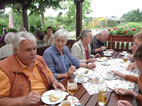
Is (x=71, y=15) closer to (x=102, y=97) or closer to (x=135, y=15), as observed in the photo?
(x=135, y=15)

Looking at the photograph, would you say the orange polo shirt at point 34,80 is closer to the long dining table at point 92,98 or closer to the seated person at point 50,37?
the long dining table at point 92,98

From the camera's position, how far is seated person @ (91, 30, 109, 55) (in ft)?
10.8

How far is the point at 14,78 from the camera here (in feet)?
3.63

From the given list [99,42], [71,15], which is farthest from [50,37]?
[71,15]

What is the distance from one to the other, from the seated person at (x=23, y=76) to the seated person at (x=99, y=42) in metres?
2.12

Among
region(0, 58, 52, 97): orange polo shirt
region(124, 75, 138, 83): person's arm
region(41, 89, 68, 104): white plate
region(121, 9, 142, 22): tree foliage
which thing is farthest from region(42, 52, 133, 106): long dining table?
region(121, 9, 142, 22): tree foliage

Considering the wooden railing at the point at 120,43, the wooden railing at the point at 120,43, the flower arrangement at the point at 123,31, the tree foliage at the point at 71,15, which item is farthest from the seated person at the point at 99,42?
the tree foliage at the point at 71,15

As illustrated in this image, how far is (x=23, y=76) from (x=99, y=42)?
9.14 ft

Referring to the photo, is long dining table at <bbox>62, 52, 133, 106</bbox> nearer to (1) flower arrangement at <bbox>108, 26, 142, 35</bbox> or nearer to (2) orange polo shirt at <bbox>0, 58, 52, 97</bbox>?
(2) orange polo shirt at <bbox>0, 58, 52, 97</bbox>

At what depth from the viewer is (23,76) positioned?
117 centimetres

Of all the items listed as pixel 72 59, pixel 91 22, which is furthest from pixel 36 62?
pixel 91 22

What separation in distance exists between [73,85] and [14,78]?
559 mm

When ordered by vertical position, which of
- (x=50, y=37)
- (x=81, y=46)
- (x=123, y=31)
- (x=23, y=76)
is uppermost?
(x=123, y=31)

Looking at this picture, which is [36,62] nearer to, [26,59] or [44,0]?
[26,59]
